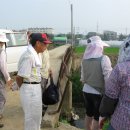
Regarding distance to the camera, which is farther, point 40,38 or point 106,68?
point 106,68

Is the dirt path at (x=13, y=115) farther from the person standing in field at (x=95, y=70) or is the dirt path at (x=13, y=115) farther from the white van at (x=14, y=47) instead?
the white van at (x=14, y=47)

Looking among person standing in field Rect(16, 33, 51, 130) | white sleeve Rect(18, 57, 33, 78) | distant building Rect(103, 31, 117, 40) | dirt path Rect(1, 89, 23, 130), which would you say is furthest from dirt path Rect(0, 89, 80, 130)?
distant building Rect(103, 31, 117, 40)

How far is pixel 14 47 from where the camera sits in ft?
43.1

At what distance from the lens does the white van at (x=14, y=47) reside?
12859mm

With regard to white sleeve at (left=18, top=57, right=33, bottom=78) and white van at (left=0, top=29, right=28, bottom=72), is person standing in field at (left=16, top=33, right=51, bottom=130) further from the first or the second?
white van at (left=0, top=29, right=28, bottom=72)

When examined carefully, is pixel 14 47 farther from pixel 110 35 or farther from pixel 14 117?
pixel 110 35

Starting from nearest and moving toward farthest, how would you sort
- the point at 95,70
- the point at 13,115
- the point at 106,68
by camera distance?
the point at 106,68
the point at 95,70
the point at 13,115

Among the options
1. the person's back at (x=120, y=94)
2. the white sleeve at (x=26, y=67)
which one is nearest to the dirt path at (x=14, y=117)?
the white sleeve at (x=26, y=67)

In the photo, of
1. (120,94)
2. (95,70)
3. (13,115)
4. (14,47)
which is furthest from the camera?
(14,47)

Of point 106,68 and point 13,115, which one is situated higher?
point 106,68

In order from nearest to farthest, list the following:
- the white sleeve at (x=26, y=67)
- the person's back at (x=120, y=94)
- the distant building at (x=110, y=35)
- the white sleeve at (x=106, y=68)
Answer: the person's back at (x=120, y=94), the white sleeve at (x=26, y=67), the white sleeve at (x=106, y=68), the distant building at (x=110, y=35)

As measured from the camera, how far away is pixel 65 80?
396 inches

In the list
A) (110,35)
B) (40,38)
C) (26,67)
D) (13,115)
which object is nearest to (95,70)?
(40,38)

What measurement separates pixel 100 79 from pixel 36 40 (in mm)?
1200
